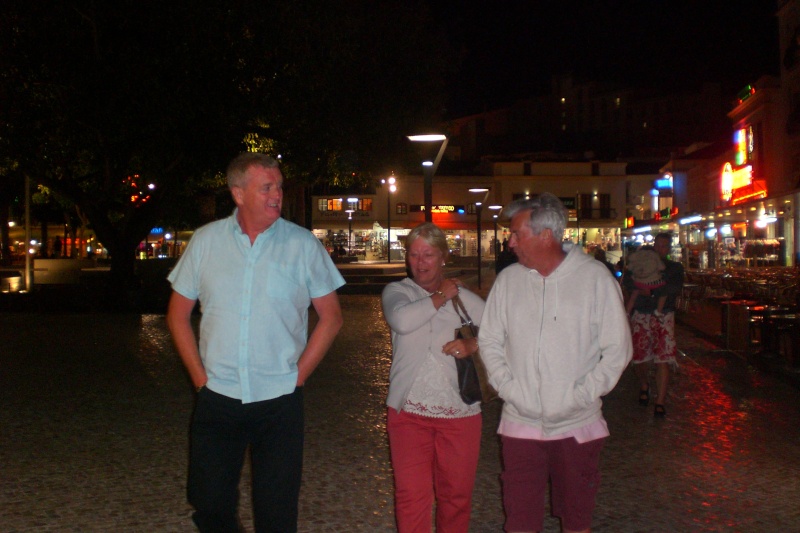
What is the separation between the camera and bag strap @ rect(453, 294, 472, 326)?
3.87 metres

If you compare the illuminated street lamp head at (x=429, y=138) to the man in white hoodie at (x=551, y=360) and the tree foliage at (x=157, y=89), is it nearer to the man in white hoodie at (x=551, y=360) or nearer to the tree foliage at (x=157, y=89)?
the tree foliage at (x=157, y=89)

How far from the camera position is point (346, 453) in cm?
649

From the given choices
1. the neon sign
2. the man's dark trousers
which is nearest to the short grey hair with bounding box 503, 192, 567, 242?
the man's dark trousers

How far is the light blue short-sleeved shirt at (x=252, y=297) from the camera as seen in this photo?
3.34 m

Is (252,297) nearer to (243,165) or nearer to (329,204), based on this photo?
(243,165)

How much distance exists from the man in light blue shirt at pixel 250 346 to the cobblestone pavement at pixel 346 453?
1.52 m

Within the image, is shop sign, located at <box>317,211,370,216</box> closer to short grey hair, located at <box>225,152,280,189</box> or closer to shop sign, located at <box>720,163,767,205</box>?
shop sign, located at <box>720,163,767,205</box>

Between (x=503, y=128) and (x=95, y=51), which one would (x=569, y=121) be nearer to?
(x=503, y=128)

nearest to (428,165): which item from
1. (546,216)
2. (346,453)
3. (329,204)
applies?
(346,453)

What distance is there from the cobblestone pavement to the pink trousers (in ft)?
3.70

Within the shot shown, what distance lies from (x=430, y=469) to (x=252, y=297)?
117cm

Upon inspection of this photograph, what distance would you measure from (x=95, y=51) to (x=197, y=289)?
15313 mm

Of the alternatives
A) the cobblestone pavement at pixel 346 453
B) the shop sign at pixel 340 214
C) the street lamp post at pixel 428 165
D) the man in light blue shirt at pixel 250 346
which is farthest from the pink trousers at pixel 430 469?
the shop sign at pixel 340 214

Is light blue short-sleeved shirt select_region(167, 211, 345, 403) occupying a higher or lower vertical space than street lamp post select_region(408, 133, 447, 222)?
lower
